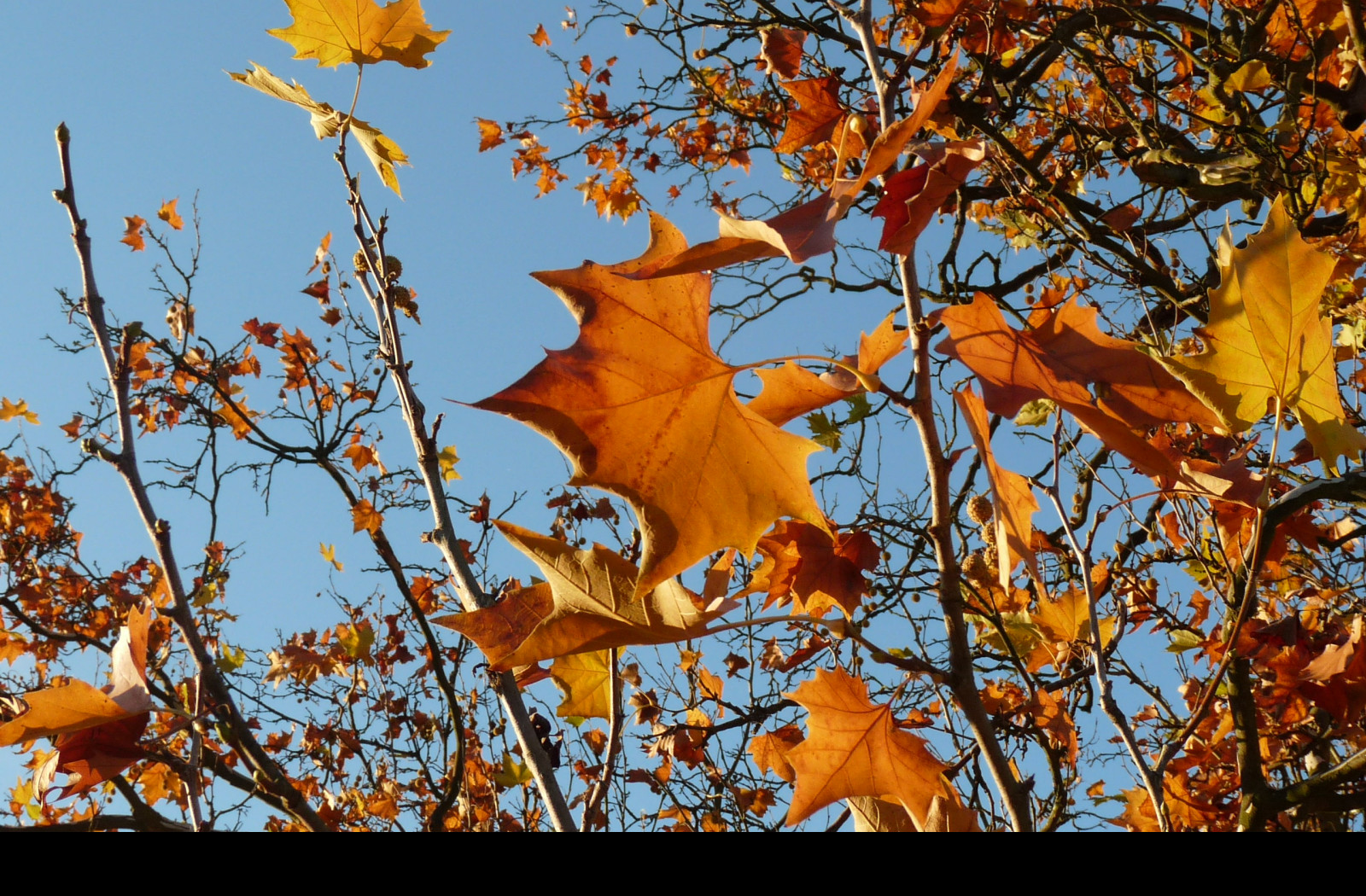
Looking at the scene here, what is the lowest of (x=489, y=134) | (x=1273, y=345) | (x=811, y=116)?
(x=1273, y=345)

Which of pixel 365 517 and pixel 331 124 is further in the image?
pixel 365 517

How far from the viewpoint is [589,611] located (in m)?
0.79

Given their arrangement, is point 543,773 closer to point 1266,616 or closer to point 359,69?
point 359,69

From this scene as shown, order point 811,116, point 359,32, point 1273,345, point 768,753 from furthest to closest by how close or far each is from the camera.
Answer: point 811,116 < point 768,753 < point 359,32 < point 1273,345

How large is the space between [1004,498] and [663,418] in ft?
1.43

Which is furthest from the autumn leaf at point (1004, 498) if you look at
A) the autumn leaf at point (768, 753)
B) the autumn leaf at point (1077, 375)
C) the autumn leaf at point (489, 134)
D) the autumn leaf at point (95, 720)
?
the autumn leaf at point (489, 134)

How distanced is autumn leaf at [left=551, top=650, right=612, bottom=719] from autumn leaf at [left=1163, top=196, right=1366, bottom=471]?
0.85 meters

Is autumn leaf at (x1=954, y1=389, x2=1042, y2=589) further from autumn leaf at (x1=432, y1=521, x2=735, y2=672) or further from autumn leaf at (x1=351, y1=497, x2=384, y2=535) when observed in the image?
autumn leaf at (x1=351, y1=497, x2=384, y2=535)

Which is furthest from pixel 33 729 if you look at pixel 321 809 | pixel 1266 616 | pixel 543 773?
pixel 321 809

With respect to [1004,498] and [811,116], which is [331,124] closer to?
[811,116]

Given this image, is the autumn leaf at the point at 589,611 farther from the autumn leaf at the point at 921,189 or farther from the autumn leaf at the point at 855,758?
the autumn leaf at the point at 921,189

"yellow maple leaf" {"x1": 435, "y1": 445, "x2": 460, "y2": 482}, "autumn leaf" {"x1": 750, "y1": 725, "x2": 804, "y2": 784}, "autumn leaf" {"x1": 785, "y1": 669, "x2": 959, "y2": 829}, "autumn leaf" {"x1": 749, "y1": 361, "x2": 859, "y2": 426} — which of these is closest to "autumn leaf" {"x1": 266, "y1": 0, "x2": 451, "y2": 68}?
"autumn leaf" {"x1": 749, "y1": 361, "x2": 859, "y2": 426}

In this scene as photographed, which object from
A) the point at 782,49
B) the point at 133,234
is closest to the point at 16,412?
the point at 133,234

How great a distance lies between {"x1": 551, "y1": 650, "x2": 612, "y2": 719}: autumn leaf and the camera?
1.22m
